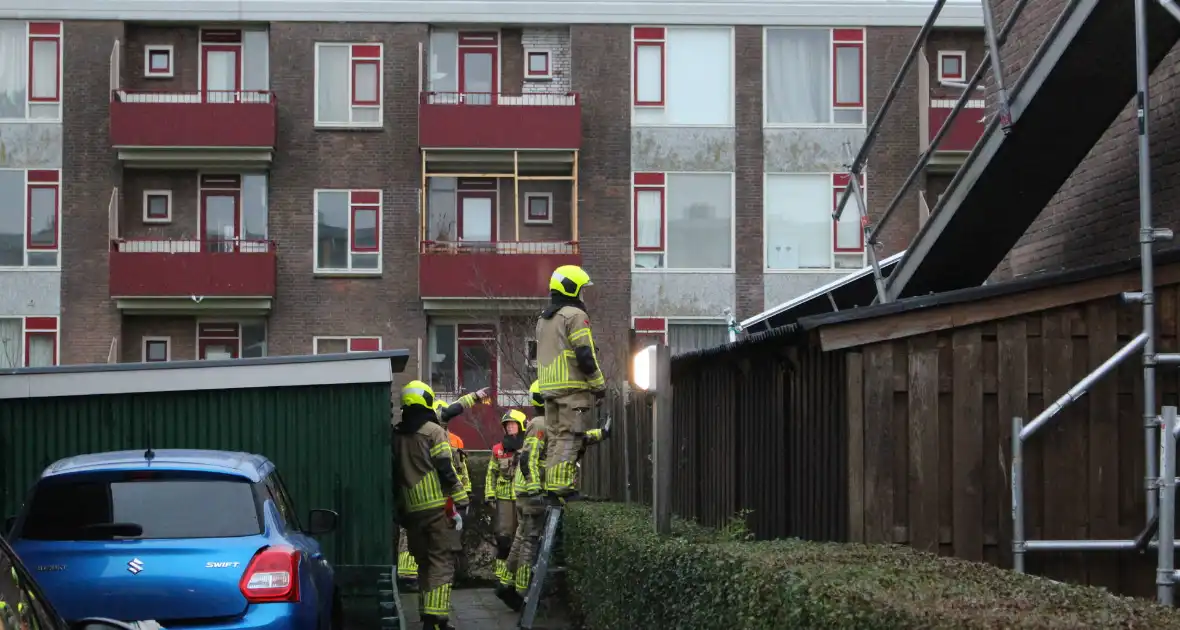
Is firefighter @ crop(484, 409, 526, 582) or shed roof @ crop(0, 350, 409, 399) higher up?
shed roof @ crop(0, 350, 409, 399)

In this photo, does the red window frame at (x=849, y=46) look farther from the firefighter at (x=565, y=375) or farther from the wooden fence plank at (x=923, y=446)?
the wooden fence plank at (x=923, y=446)

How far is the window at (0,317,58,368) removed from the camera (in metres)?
32.5

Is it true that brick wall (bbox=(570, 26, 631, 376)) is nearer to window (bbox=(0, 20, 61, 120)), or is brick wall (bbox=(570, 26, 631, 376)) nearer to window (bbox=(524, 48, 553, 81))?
window (bbox=(524, 48, 553, 81))

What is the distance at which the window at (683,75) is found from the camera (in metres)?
32.8

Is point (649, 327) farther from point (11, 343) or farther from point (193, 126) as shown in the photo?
point (11, 343)

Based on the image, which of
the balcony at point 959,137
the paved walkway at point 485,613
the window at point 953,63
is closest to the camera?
the paved walkway at point 485,613

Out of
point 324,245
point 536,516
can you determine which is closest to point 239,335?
point 324,245

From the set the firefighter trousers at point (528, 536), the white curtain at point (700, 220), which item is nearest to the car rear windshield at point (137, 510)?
the firefighter trousers at point (528, 536)

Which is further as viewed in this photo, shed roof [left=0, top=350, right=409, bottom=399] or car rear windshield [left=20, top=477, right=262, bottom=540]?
shed roof [left=0, top=350, right=409, bottom=399]

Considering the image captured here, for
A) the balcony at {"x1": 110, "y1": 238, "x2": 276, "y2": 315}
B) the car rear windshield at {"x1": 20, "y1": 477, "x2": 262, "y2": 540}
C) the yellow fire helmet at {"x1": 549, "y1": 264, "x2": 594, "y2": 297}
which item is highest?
the balcony at {"x1": 110, "y1": 238, "x2": 276, "y2": 315}

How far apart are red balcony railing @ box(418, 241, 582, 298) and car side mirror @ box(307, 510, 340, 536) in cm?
2079

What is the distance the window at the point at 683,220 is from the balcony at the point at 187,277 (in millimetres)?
7304

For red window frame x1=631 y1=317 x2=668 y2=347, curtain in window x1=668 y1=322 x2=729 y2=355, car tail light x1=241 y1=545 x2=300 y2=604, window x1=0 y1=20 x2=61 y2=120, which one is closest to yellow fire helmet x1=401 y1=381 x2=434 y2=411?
car tail light x1=241 y1=545 x2=300 y2=604

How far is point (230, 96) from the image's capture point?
1283 inches
